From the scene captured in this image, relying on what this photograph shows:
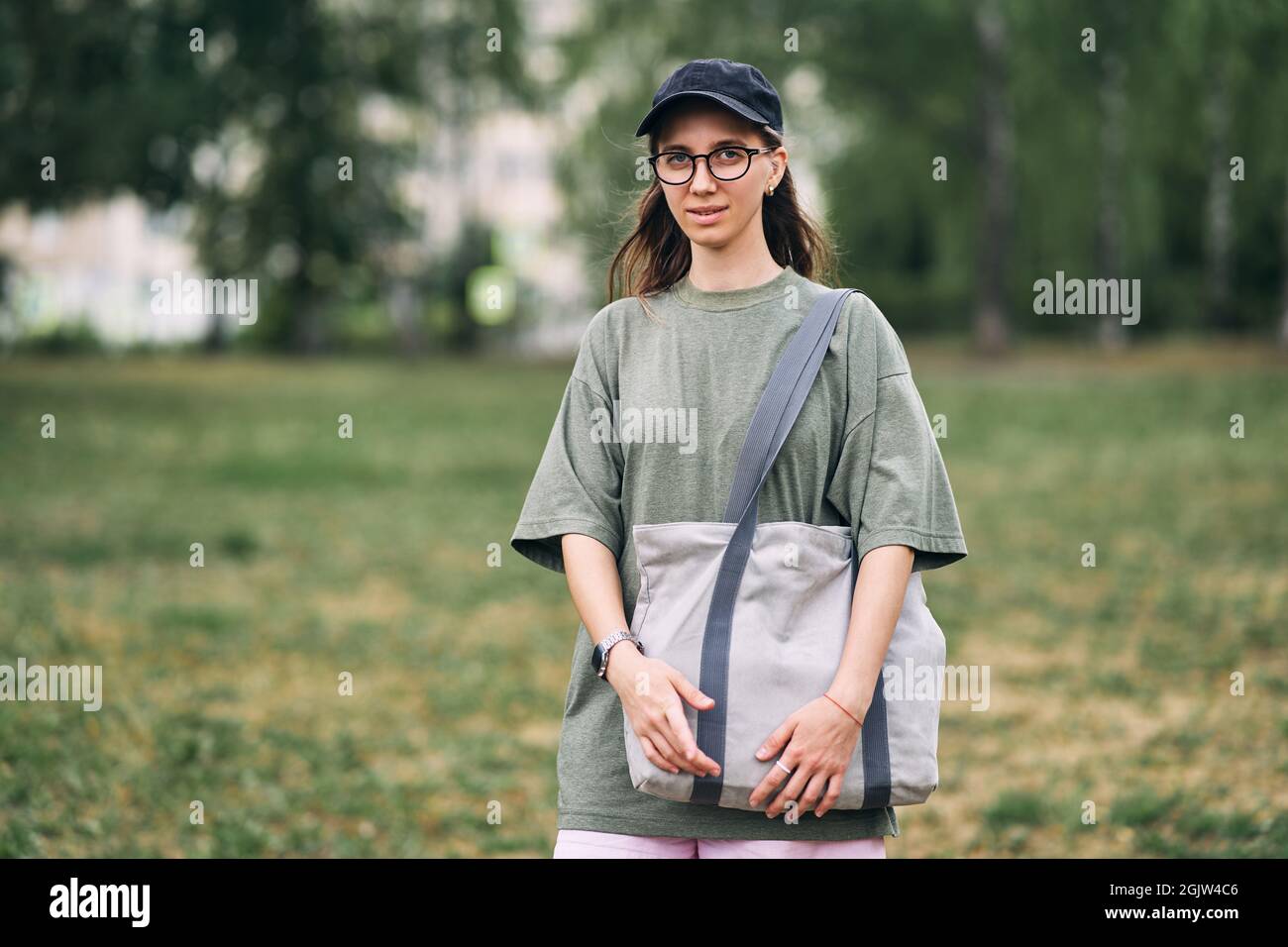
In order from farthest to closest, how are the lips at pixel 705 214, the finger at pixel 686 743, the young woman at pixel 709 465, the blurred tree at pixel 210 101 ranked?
1. the blurred tree at pixel 210 101
2. the lips at pixel 705 214
3. the young woman at pixel 709 465
4. the finger at pixel 686 743

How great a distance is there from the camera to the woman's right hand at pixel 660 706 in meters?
2.25

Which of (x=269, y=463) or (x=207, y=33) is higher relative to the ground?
(x=207, y=33)

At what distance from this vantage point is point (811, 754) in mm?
2246

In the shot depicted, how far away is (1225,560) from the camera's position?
34.4 ft

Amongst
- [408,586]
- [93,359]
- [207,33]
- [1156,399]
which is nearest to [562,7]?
[93,359]

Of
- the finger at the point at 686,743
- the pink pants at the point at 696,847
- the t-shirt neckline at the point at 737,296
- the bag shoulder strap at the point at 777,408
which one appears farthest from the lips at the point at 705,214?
the pink pants at the point at 696,847

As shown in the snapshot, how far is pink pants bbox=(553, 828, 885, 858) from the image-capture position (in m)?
2.37

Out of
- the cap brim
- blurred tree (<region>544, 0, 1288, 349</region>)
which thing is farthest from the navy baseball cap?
blurred tree (<region>544, 0, 1288, 349</region>)

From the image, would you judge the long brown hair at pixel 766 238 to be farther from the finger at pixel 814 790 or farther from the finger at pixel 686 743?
the finger at pixel 814 790

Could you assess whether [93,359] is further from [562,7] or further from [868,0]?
[868,0]

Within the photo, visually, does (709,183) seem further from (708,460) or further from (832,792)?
(832,792)

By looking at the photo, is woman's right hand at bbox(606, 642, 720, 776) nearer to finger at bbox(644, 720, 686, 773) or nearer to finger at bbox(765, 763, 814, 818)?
finger at bbox(644, 720, 686, 773)

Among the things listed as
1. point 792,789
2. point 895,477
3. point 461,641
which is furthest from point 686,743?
point 461,641
